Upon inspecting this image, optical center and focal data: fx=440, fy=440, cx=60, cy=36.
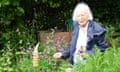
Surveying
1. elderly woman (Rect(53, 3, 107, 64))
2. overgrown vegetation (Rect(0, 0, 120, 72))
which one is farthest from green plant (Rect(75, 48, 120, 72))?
elderly woman (Rect(53, 3, 107, 64))

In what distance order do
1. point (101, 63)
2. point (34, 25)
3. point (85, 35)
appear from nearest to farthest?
point (101, 63), point (85, 35), point (34, 25)

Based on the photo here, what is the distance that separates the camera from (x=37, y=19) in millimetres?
7574

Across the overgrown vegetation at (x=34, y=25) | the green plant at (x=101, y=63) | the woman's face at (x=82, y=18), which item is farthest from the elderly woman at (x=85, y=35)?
the green plant at (x=101, y=63)

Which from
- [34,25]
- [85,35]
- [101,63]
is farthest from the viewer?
[34,25]

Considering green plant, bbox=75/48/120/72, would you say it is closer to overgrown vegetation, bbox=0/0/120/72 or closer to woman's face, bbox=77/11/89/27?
overgrown vegetation, bbox=0/0/120/72

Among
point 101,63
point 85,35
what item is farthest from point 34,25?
point 101,63

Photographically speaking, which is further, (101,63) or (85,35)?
(85,35)

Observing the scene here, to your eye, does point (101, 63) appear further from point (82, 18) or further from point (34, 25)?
point (34, 25)

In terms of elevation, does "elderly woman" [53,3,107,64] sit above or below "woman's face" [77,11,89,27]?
below

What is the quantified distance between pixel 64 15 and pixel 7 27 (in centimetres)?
131

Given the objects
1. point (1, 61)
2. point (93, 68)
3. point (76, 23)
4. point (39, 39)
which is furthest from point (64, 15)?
point (93, 68)

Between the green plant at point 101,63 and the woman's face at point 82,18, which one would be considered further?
the woman's face at point 82,18

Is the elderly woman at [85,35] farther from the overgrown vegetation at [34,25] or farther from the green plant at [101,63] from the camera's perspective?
the green plant at [101,63]

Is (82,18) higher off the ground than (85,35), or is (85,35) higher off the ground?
(82,18)
